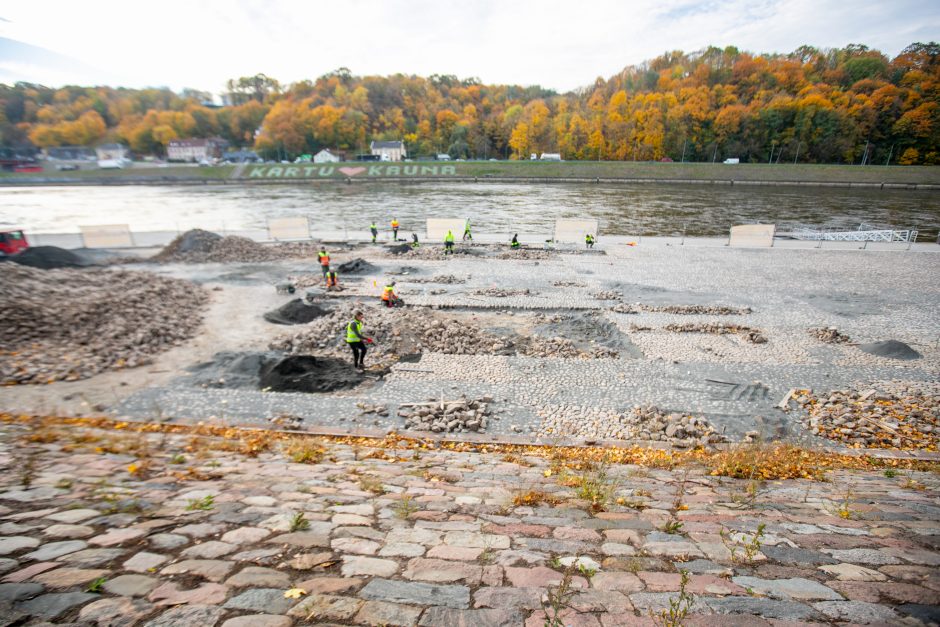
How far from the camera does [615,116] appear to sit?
342ft

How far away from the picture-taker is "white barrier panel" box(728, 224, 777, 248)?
29.8 meters

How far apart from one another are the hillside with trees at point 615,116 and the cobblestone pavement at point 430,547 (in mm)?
111913

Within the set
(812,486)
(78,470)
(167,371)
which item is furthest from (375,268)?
(812,486)

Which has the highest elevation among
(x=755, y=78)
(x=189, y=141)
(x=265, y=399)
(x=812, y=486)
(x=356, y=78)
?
(x=356, y=78)

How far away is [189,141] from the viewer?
12794 cm

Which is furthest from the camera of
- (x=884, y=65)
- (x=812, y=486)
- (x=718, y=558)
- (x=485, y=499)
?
(x=884, y=65)

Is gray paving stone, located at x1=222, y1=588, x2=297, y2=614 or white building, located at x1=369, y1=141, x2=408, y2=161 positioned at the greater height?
white building, located at x1=369, y1=141, x2=408, y2=161

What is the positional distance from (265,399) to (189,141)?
5958 inches

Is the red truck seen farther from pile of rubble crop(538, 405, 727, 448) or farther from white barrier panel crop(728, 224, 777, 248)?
white barrier panel crop(728, 224, 777, 248)

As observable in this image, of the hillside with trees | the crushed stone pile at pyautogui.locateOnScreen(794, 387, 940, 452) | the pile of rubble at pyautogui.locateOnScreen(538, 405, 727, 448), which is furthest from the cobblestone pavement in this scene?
the hillside with trees

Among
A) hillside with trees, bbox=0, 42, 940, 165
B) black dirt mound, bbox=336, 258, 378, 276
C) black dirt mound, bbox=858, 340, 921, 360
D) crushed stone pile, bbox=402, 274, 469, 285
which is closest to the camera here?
black dirt mound, bbox=858, 340, 921, 360

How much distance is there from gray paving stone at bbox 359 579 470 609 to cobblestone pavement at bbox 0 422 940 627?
0.01 m

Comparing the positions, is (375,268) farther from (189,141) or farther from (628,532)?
(189,141)

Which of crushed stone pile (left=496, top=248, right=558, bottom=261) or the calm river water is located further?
the calm river water
